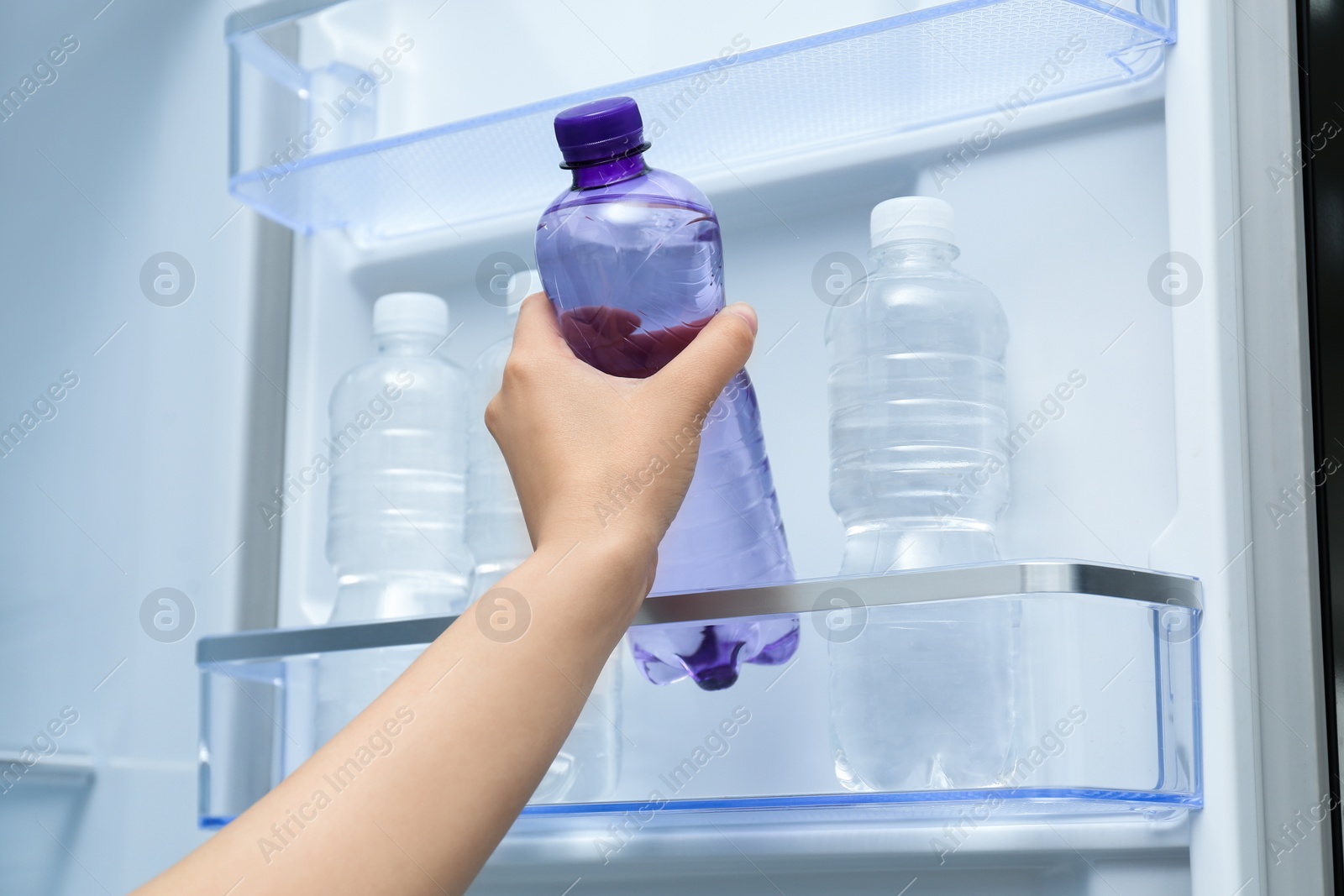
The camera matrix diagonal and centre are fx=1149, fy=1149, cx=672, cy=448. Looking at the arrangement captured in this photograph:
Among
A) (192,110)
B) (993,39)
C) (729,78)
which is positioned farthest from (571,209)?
(192,110)

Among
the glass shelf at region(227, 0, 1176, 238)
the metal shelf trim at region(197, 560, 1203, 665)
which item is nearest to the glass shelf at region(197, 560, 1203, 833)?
the metal shelf trim at region(197, 560, 1203, 665)

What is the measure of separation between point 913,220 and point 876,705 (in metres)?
0.32

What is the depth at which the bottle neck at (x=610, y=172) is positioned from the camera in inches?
27.8

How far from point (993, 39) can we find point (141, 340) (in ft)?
2.49

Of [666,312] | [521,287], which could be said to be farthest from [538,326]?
[521,287]

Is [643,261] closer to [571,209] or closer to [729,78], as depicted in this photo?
[571,209]

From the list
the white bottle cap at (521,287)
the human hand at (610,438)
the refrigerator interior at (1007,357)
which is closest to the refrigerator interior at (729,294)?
the refrigerator interior at (1007,357)

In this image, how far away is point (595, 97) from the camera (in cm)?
84

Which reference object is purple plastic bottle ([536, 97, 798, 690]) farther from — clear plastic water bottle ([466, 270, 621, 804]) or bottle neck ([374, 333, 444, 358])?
bottle neck ([374, 333, 444, 358])

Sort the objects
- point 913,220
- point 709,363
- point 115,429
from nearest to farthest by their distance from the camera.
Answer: point 709,363 → point 913,220 → point 115,429

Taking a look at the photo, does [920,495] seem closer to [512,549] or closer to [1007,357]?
[1007,357]

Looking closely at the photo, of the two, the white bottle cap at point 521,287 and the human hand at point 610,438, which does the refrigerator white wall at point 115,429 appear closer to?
the white bottle cap at point 521,287

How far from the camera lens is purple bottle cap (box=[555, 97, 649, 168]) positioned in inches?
26.9

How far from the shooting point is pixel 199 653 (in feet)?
2.81
